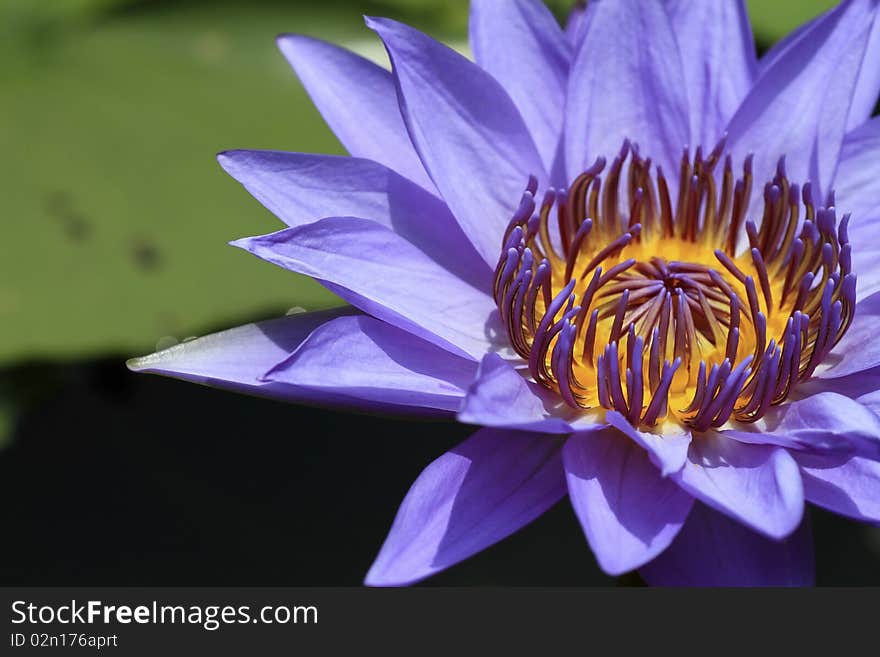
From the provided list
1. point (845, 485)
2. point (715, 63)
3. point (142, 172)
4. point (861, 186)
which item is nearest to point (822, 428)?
point (845, 485)

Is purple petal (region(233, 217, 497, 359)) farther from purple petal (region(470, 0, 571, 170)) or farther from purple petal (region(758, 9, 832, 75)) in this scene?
purple petal (region(758, 9, 832, 75))

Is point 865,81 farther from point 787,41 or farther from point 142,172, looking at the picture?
point 142,172

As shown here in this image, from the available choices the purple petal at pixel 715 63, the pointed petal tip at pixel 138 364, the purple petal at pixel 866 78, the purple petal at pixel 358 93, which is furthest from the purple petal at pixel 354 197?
the purple petal at pixel 866 78

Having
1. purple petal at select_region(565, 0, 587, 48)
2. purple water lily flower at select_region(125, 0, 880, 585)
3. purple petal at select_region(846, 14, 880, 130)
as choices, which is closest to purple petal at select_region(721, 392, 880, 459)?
purple water lily flower at select_region(125, 0, 880, 585)

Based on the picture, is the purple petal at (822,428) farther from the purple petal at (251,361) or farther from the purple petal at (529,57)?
the purple petal at (529,57)

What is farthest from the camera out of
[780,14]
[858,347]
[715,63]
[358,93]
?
[780,14]

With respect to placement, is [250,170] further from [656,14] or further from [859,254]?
[859,254]

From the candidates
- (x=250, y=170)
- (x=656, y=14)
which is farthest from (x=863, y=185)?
Result: (x=250, y=170)
